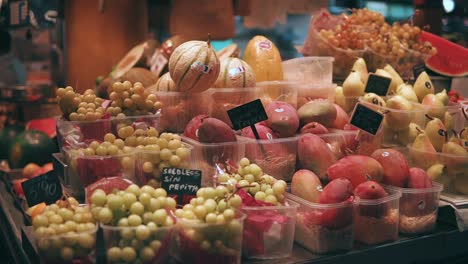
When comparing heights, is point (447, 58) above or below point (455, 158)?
above

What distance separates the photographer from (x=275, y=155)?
193 centimetres

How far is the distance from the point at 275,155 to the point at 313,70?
2.06 feet

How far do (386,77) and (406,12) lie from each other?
6640 millimetres

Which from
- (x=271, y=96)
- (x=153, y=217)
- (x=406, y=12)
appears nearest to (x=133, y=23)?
(x=271, y=96)

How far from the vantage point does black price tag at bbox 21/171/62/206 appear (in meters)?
1.68

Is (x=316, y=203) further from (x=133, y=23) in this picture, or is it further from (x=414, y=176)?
(x=133, y=23)

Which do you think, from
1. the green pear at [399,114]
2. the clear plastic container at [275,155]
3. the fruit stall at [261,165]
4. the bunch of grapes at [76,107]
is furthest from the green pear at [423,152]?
the bunch of grapes at [76,107]

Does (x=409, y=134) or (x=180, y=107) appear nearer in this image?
(x=180, y=107)

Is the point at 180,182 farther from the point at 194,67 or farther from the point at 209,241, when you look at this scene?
the point at 194,67

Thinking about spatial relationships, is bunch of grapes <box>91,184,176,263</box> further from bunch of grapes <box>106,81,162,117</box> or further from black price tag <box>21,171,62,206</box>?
bunch of grapes <box>106,81,162,117</box>

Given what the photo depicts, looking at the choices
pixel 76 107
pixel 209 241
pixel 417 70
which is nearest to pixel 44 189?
pixel 76 107

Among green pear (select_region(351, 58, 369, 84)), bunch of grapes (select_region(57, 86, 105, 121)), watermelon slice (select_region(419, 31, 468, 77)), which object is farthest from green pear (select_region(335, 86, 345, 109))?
bunch of grapes (select_region(57, 86, 105, 121))

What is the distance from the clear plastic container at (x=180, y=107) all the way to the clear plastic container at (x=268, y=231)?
59 cm

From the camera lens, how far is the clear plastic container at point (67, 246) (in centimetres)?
139
